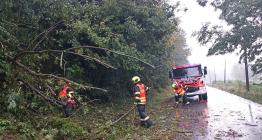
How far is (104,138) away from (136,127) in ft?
9.24

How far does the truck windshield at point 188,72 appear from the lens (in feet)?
77.3

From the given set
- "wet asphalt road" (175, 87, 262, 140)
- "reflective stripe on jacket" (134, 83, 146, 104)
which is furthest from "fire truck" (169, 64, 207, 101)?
"reflective stripe on jacket" (134, 83, 146, 104)

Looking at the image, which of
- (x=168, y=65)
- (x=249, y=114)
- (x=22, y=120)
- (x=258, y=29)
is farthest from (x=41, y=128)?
(x=168, y=65)

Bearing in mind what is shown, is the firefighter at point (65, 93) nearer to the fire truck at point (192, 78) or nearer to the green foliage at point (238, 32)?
the fire truck at point (192, 78)

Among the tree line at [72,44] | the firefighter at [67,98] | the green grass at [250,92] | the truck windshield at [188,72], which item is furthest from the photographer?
the green grass at [250,92]

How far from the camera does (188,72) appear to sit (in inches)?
933

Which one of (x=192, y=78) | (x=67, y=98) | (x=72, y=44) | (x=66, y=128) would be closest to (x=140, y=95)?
(x=67, y=98)

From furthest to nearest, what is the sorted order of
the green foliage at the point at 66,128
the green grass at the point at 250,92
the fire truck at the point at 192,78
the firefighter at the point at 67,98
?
the green grass at the point at 250,92, the fire truck at the point at 192,78, the firefighter at the point at 67,98, the green foliage at the point at 66,128

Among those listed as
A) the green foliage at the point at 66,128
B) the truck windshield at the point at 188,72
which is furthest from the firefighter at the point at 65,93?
the truck windshield at the point at 188,72

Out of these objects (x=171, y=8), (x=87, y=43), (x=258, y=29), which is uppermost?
(x=171, y=8)

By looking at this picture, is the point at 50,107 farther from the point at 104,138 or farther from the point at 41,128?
the point at 104,138

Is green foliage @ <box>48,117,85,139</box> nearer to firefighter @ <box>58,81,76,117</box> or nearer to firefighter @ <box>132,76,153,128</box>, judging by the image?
firefighter @ <box>58,81,76,117</box>

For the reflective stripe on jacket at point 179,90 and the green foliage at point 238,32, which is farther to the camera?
the green foliage at point 238,32

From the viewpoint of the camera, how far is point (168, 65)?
4212cm
